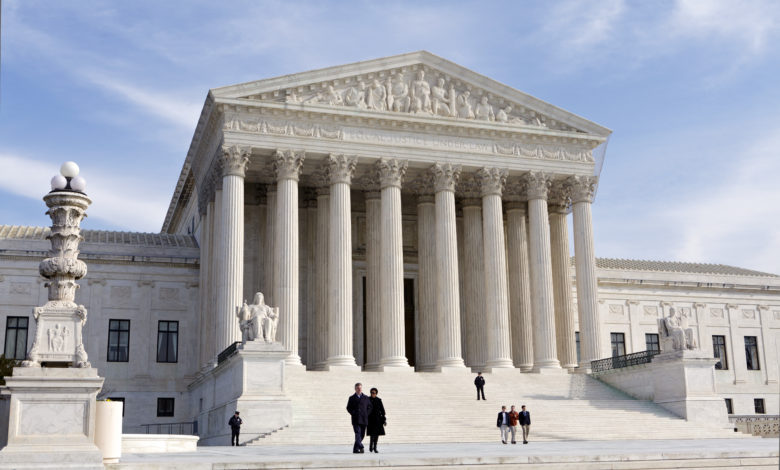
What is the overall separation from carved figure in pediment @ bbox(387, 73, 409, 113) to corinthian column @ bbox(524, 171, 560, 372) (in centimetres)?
814

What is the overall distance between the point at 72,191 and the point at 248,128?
24479mm

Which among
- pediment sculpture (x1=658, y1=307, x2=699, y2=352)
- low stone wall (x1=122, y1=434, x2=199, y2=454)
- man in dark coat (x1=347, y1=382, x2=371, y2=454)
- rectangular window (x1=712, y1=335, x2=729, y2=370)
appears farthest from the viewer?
rectangular window (x1=712, y1=335, x2=729, y2=370)

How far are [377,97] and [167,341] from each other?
61.3ft

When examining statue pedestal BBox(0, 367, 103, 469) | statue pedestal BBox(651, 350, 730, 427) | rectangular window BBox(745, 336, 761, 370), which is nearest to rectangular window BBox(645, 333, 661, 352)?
rectangular window BBox(745, 336, 761, 370)

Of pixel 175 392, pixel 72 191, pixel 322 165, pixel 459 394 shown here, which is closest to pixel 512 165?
pixel 322 165

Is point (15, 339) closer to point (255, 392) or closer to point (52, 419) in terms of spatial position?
point (255, 392)

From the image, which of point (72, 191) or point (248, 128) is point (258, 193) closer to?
point (248, 128)

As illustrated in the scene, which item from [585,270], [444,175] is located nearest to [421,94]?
[444,175]

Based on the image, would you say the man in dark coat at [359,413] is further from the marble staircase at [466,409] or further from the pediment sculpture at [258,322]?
the pediment sculpture at [258,322]

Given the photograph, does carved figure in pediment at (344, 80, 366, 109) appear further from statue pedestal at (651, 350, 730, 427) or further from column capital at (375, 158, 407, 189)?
statue pedestal at (651, 350, 730, 427)

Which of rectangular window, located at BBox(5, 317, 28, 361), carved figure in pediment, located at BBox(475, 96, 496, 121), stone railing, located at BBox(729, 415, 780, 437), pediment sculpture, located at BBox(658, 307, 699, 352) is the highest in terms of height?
carved figure in pediment, located at BBox(475, 96, 496, 121)

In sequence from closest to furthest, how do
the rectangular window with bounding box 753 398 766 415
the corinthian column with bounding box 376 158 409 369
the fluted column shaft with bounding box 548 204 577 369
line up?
the corinthian column with bounding box 376 158 409 369, the fluted column shaft with bounding box 548 204 577 369, the rectangular window with bounding box 753 398 766 415

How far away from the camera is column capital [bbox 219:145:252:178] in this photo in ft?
139

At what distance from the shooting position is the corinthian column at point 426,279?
47.3 metres
